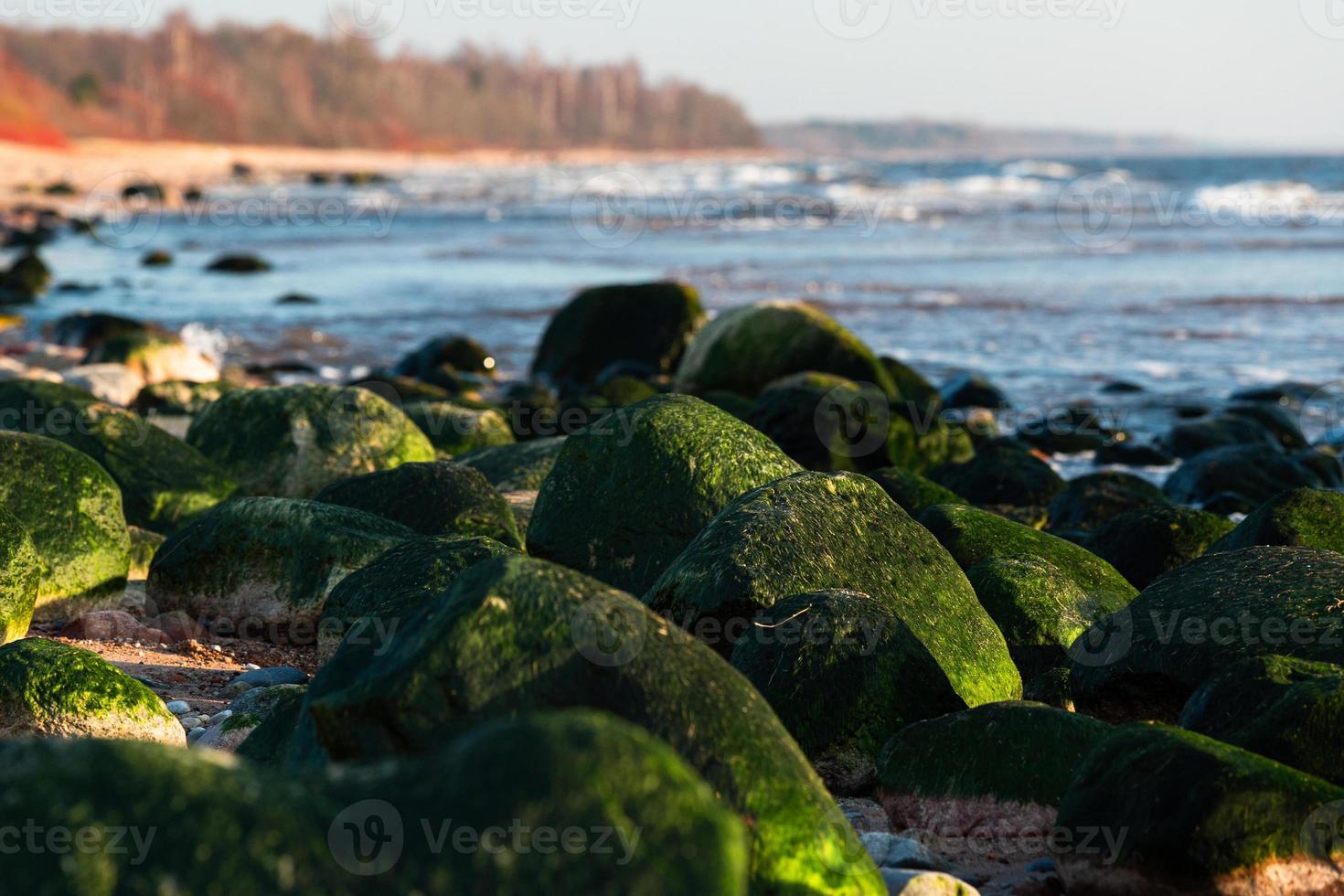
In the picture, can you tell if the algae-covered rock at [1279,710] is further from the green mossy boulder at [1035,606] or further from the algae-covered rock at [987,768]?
the green mossy boulder at [1035,606]

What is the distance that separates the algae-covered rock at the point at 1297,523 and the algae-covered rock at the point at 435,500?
112 inches

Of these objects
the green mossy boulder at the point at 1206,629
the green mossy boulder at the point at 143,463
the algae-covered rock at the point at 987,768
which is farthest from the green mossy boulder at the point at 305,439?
the algae-covered rock at the point at 987,768

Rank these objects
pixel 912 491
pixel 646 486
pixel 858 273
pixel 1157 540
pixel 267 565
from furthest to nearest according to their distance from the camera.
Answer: pixel 858 273, pixel 912 491, pixel 1157 540, pixel 267 565, pixel 646 486

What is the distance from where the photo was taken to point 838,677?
12.7ft

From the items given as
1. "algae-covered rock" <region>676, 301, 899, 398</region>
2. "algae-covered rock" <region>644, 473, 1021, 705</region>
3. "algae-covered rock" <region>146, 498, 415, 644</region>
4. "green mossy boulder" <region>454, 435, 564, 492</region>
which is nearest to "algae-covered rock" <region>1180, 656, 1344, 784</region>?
"algae-covered rock" <region>644, 473, 1021, 705</region>

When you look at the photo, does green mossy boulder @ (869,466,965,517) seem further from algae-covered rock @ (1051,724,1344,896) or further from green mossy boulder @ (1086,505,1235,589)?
algae-covered rock @ (1051,724,1344,896)

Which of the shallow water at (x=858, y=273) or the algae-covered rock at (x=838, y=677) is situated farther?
the shallow water at (x=858, y=273)

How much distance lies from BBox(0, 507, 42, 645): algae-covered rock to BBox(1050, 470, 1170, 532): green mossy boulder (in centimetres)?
477

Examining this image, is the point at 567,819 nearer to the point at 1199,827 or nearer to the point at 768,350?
the point at 1199,827

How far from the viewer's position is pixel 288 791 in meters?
1.91

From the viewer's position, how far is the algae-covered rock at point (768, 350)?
35.7 feet

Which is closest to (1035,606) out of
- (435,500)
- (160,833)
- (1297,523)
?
(1297,523)

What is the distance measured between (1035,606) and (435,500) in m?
2.44

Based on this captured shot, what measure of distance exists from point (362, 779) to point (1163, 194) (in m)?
44.9
